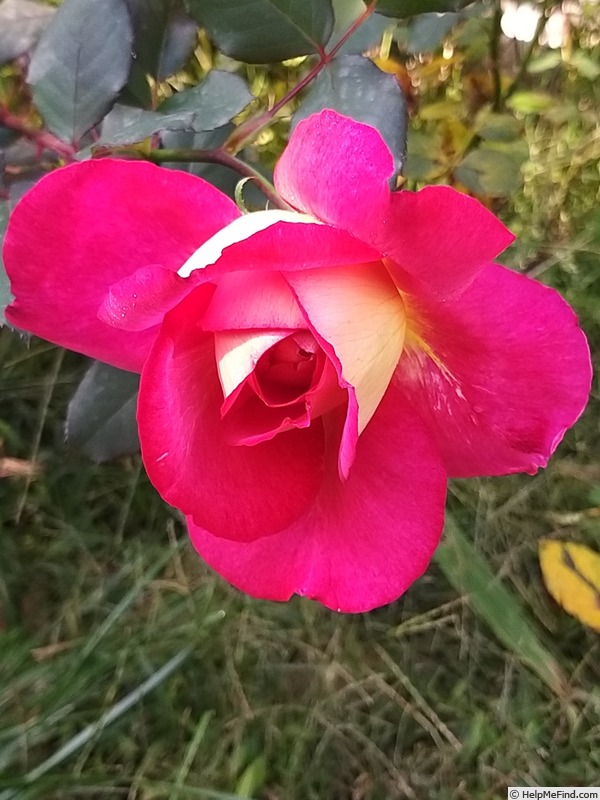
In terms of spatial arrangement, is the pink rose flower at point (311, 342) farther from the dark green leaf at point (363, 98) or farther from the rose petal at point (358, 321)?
the dark green leaf at point (363, 98)

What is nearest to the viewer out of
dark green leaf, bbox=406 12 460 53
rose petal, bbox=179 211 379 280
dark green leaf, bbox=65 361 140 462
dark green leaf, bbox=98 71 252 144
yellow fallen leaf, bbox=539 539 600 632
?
rose petal, bbox=179 211 379 280

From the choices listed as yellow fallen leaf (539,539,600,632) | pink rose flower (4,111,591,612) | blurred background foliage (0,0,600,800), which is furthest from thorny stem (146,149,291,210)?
yellow fallen leaf (539,539,600,632)

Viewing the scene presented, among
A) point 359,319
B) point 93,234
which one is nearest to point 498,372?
point 359,319

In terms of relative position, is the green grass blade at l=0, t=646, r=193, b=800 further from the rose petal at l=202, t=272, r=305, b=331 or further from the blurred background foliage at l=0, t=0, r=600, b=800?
the rose petal at l=202, t=272, r=305, b=331

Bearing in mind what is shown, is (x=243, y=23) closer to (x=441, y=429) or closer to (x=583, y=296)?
(x=441, y=429)

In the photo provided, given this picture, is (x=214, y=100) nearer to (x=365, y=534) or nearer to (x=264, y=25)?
(x=264, y=25)

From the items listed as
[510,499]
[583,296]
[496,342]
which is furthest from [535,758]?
[496,342]

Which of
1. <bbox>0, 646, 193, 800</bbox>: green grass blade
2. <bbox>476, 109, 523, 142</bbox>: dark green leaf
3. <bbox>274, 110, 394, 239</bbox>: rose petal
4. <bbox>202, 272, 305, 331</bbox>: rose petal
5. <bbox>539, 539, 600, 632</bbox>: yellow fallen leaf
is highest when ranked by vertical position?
<bbox>274, 110, 394, 239</bbox>: rose petal
